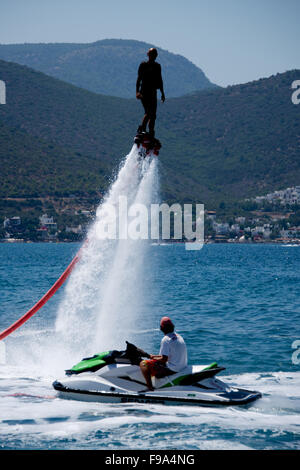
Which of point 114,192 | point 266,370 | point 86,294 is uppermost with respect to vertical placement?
point 114,192

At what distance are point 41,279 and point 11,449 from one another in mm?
46388

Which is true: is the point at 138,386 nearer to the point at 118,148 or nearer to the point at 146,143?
the point at 146,143

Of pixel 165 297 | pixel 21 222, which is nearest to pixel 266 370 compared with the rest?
pixel 165 297

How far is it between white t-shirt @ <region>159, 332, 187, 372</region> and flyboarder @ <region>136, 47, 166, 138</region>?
4412 millimetres

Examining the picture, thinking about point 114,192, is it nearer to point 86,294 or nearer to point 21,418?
point 86,294

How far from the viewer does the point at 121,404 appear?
13.8 m

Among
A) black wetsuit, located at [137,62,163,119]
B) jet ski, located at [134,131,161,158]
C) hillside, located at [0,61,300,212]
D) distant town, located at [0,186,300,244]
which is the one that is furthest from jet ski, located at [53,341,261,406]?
distant town, located at [0,186,300,244]

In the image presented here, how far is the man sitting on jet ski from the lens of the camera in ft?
44.7

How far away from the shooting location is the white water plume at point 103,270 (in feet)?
53.6

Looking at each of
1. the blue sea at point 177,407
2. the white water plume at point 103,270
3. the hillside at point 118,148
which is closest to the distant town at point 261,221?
the hillside at point 118,148

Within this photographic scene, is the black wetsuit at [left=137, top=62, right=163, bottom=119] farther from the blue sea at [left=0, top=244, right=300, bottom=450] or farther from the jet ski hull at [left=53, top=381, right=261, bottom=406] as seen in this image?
the blue sea at [left=0, top=244, right=300, bottom=450]

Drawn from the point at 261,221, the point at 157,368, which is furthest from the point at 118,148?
the point at 157,368

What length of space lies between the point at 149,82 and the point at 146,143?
4.42 feet

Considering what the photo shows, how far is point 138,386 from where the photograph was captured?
1392 cm
